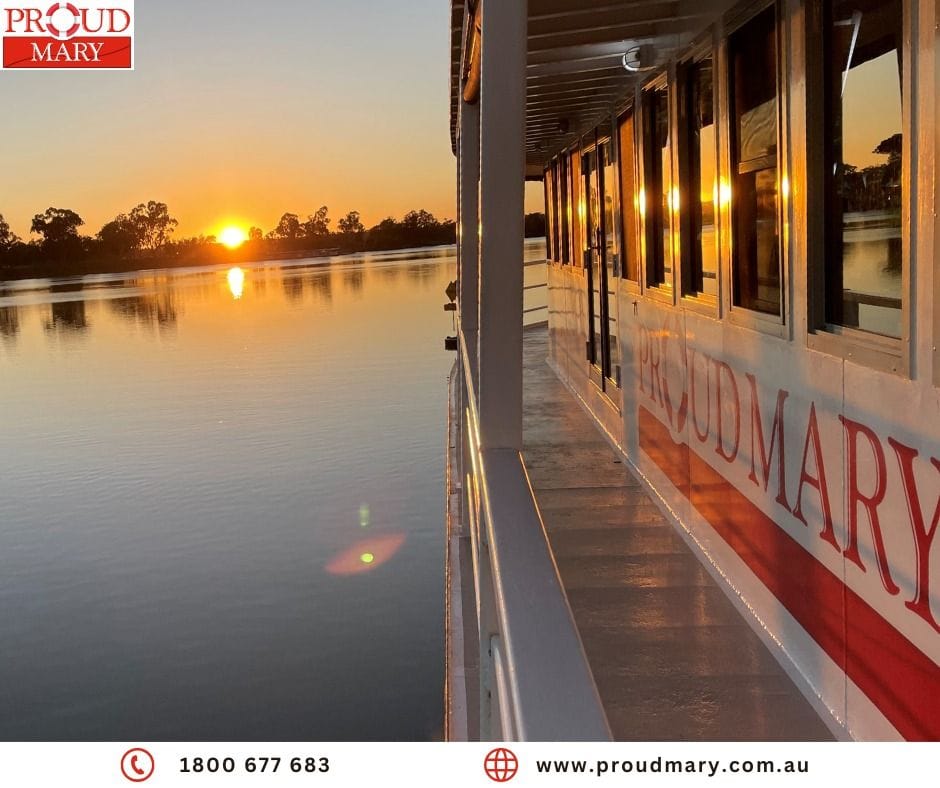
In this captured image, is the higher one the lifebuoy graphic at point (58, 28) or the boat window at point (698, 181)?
the lifebuoy graphic at point (58, 28)

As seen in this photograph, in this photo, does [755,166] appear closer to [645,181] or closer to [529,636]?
[645,181]

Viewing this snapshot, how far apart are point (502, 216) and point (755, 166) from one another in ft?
5.59

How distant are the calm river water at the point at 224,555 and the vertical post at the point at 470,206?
6274 millimetres

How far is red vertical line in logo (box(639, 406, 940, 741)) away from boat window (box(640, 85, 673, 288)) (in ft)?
4.19

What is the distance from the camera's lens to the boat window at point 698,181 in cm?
462

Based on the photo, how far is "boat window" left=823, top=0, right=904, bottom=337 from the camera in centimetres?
→ 269

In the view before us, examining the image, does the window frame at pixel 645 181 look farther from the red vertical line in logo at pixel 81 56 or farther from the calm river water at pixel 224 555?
the calm river water at pixel 224 555

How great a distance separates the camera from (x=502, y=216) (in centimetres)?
251

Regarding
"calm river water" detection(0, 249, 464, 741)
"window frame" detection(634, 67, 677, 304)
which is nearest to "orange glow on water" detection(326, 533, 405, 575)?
"calm river water" detection(0, 249, 464, 741)

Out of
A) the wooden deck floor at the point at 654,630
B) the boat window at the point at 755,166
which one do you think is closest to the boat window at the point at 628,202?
the wooden deck floor at the point at 654,630

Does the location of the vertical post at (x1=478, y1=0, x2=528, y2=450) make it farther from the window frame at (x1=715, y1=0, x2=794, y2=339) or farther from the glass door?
the glass door
